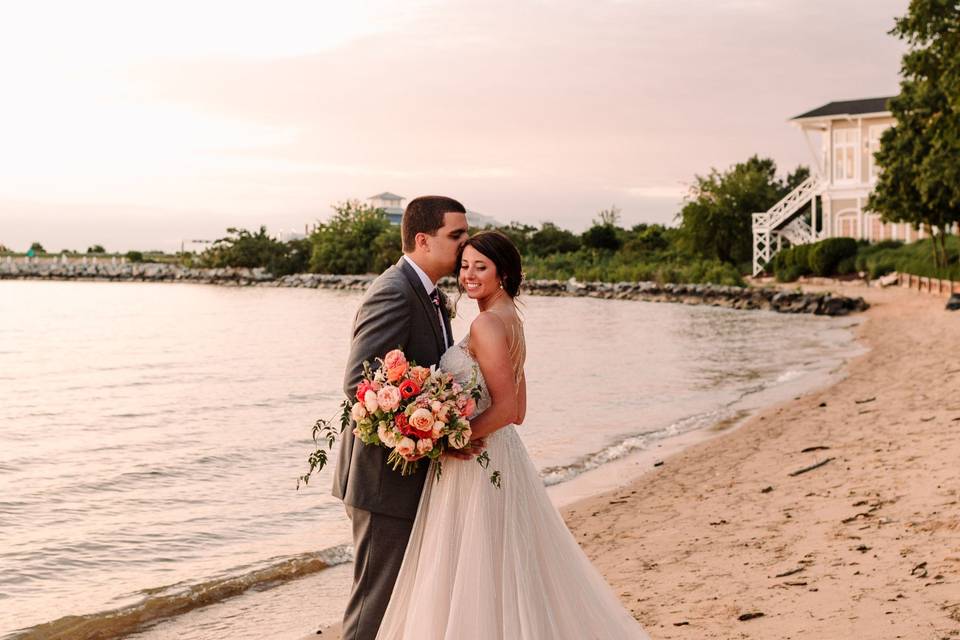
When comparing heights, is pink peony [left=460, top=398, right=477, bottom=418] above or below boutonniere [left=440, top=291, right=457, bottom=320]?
below

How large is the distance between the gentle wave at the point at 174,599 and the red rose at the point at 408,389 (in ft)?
15.1

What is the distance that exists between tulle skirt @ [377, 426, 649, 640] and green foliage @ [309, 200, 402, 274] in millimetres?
85366

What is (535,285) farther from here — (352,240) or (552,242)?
(352,240)

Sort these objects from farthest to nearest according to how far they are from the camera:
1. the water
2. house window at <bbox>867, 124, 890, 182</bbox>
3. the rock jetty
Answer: house window at <bbox>867, 124, 890, 182</bbox>, the rock jetty, the water

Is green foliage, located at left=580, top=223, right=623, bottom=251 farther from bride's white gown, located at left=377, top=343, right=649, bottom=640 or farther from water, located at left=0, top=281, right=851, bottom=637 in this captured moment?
bride's white gown, located at left=377, top=343, right=649, bottom=640

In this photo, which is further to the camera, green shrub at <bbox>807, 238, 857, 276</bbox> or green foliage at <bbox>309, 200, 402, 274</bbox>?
green foliage at <bbox>309, 200, 402, 274</bbox>

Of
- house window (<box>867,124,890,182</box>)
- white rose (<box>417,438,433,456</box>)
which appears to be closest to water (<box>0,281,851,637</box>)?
white rose (<box>417,438,433,456</box>)

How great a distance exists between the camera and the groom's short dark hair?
4.31 metres

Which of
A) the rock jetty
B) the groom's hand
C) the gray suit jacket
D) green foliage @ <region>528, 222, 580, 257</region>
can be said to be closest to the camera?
the gray suit jacket

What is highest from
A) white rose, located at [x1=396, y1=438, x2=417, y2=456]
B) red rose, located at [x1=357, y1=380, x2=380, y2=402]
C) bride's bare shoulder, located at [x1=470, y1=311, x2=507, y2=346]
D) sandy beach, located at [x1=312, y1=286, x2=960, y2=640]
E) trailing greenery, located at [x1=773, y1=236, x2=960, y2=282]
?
trailing greenery, located at [x1=773, y1=236, x2=960, y2=282]

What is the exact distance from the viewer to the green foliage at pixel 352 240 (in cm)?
9188

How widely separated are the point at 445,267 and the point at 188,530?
23.3 feet

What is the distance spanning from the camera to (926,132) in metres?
35.7

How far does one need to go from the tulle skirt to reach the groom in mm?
75
